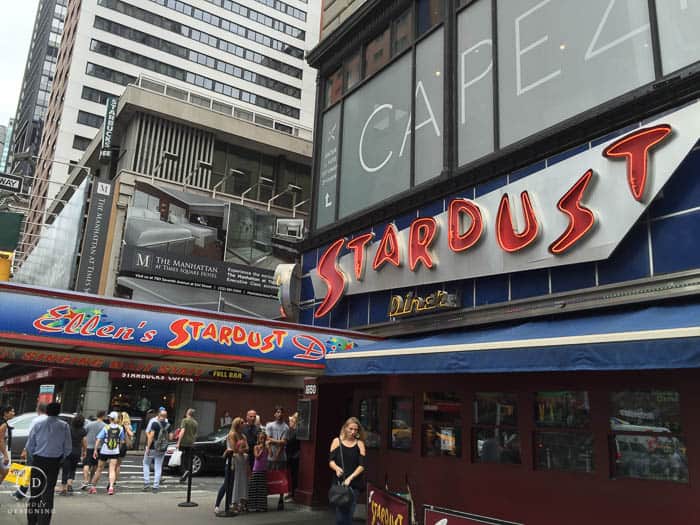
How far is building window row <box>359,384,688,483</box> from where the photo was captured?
22.0ft

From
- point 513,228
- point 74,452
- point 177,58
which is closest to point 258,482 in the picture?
point 74,452

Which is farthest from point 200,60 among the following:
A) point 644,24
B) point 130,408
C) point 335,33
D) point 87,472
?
point 644,24

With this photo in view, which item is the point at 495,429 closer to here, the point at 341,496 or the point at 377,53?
the point at 341,496

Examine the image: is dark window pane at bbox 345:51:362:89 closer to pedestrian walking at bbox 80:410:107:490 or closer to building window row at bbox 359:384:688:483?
building window row at bbox 359:384:688:483

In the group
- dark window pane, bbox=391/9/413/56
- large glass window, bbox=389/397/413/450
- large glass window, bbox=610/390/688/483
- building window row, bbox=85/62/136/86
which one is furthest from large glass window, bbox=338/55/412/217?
building window row, bbox=85/62/136/86

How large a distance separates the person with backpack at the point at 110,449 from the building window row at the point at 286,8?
61.0 metres

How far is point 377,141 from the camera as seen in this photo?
13.2 m

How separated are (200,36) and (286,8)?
1225 cm

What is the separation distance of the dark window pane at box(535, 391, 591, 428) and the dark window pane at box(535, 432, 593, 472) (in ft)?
0.44

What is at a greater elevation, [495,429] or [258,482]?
[495,429]

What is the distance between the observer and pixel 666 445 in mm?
6652

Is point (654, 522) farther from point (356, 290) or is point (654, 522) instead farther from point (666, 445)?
point (356, 290)

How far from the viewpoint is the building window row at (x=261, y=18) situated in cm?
6203

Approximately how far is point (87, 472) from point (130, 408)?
54.0ft
